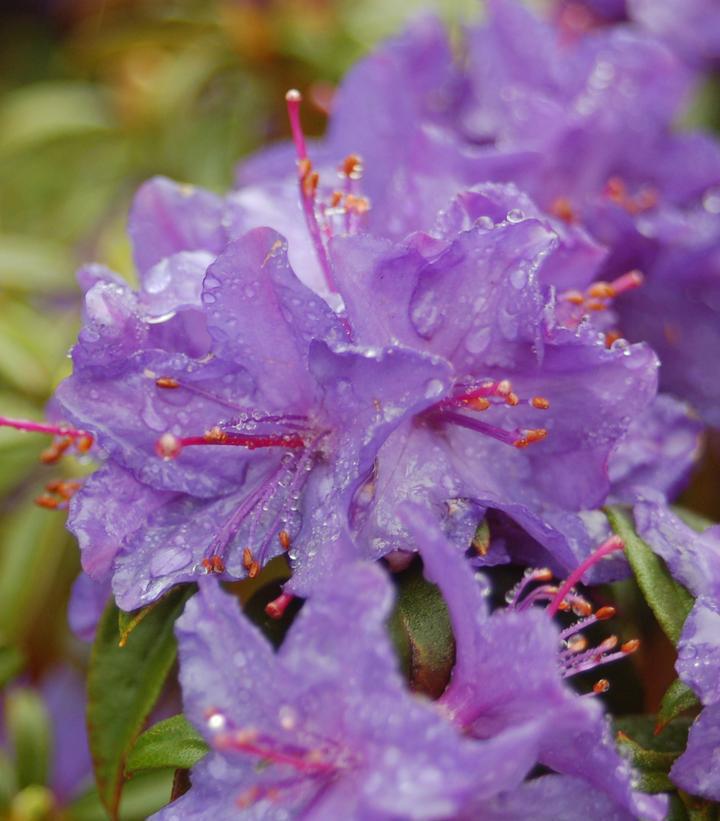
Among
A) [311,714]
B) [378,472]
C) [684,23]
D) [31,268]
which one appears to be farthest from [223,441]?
[684,23]

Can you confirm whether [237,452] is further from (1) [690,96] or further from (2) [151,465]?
(1) [690,96]

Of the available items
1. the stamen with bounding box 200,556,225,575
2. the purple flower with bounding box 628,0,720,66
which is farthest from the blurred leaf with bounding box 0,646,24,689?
the purple flower with bounding box 628,0,720,66

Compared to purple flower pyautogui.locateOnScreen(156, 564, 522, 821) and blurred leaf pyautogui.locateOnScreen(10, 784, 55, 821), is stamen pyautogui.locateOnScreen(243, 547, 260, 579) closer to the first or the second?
purple flower pyautogui.locateOnScreen(156, 564, 522, 821)

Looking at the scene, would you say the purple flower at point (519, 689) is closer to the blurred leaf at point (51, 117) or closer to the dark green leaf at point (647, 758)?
the dark green leaf at point (647, 758)

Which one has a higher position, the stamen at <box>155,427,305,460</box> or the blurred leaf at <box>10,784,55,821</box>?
the stamen at <box>155,427,305,460</box>

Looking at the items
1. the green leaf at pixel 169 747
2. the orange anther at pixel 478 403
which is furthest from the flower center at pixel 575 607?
the green leaf at pixel 169 747

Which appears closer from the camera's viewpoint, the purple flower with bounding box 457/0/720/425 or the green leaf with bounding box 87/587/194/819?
the green leaf with bounding box 87/587/194/819
